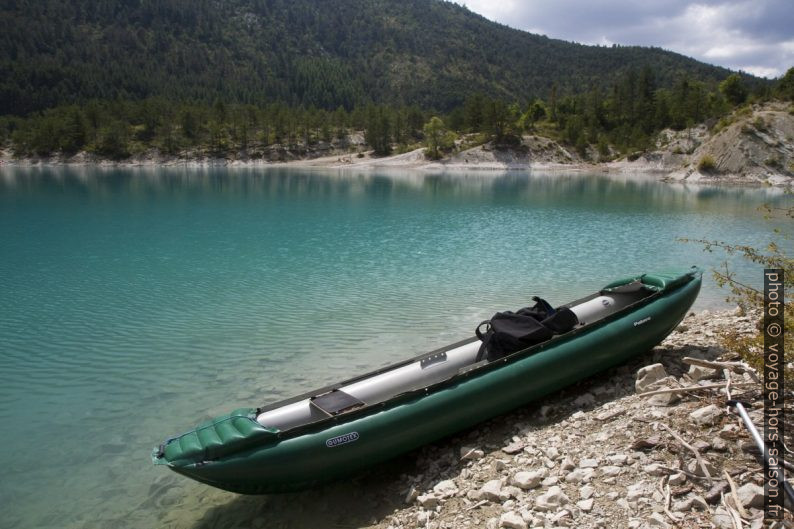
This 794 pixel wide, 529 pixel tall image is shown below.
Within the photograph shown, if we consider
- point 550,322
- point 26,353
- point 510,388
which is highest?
point 550,322

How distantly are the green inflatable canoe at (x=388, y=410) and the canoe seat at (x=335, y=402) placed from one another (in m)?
0.01

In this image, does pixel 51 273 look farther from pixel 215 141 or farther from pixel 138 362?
pixel 215 141

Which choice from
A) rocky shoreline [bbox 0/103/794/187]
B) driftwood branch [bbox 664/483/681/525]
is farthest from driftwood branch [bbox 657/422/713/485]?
rocky shoreline [bbox 0/103/794/187]

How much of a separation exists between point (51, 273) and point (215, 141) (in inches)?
4055

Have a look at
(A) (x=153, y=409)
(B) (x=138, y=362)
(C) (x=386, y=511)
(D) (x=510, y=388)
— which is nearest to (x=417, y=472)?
(C) (x=386, y=511)

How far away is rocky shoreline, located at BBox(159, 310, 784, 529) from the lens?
4.90 m

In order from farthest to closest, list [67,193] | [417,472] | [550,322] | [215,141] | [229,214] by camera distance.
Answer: [215,141], [67,193], [229,214], [550,322], [417,472]

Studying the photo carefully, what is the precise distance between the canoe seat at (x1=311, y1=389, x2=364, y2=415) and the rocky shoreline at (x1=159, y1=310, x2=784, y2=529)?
102cm

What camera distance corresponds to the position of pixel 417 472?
270 inches

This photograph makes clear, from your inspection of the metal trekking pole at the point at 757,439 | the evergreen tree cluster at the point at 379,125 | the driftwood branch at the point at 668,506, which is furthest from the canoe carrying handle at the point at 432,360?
the evergreen tree cluster at the point at 379,125

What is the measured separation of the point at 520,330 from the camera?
7.95m

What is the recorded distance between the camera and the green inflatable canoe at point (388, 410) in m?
5.77

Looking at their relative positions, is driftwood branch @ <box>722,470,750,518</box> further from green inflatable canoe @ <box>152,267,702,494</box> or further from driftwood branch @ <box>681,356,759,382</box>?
green inflatable canoe @ <box>152,267,702,494</box>

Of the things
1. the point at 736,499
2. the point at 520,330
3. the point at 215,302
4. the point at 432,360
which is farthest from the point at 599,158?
the point at 736,499
